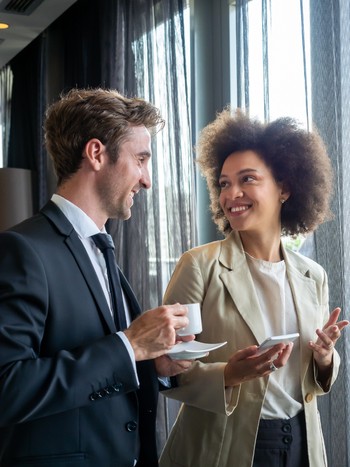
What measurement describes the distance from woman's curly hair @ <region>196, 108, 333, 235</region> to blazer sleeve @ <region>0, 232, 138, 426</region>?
0.94 m

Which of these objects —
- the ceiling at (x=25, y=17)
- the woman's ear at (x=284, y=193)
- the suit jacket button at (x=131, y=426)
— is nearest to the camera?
the suit jacket button at (x=131, y=426)

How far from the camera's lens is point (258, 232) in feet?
6.56

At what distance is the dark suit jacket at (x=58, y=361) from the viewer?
128cm

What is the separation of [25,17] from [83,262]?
10.6 feet

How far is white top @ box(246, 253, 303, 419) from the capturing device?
1.80 m

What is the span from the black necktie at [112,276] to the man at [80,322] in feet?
0.05

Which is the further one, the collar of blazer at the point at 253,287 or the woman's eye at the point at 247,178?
the woman's eye at the point at 247,178

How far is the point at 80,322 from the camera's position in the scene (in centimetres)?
143

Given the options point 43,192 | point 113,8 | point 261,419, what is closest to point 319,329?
point 261,419

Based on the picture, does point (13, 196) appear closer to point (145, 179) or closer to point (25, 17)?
point (25, 17)

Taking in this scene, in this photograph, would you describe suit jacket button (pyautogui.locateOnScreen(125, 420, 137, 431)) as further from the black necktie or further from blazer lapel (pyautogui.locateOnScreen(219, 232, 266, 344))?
blazer lapel (pyautogui.locateOnScreen(219, 232, 266, 344))

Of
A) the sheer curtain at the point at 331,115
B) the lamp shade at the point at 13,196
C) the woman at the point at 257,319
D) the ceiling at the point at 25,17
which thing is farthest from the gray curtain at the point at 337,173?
the lamp shade at the point at 13,196

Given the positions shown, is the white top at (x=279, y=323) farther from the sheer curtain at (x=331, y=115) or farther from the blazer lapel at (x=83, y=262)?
the blazer lapel at (x=83, y=262)

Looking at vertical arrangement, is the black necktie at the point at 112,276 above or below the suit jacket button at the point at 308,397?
above
